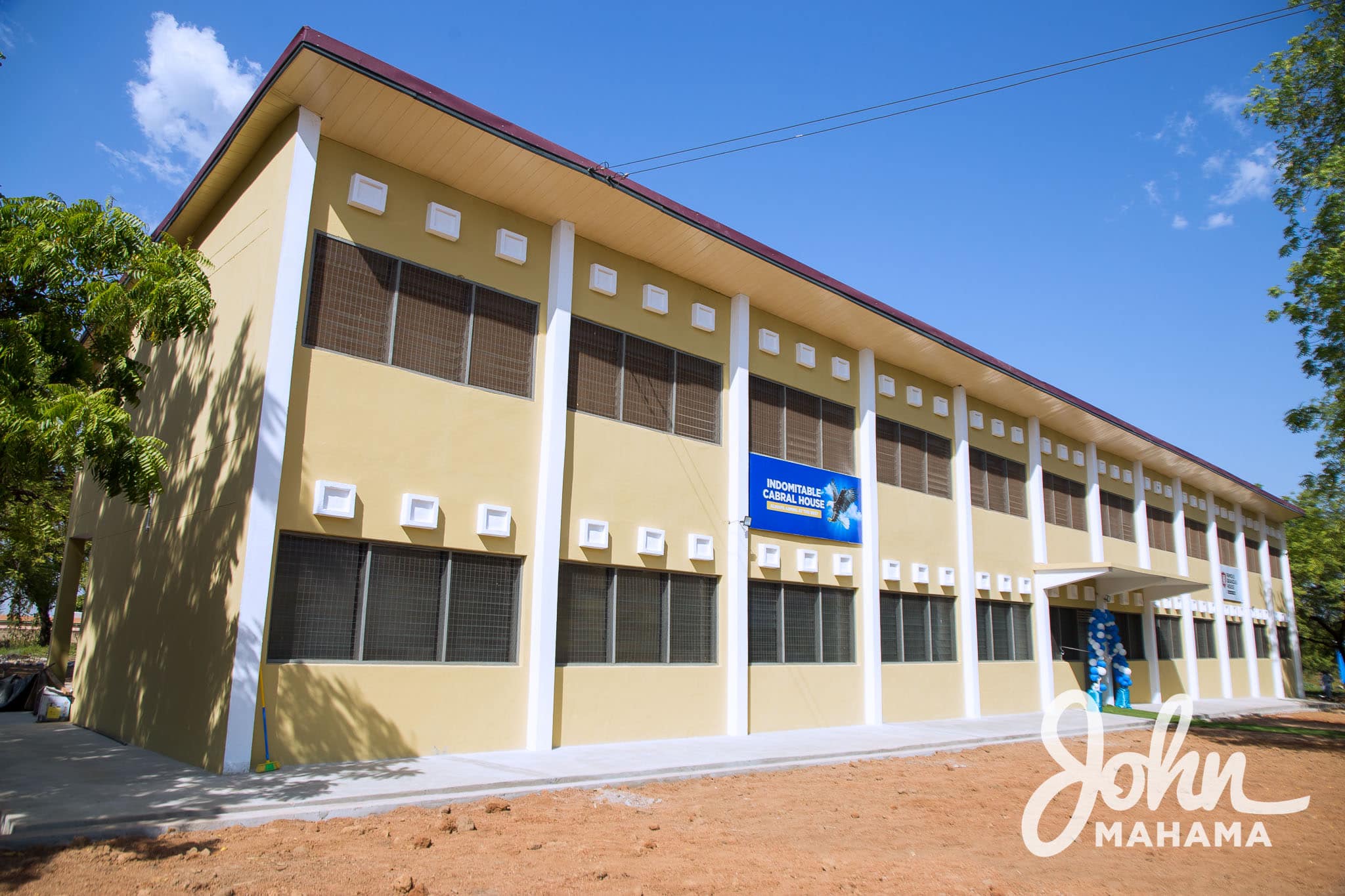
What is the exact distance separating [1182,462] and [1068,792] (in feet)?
72.0

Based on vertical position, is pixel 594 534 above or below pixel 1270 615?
above

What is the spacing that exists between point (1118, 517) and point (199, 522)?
26.2 m

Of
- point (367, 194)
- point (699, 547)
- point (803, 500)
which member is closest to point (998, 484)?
point (803, 500)

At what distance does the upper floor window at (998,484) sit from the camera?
72.5 ft

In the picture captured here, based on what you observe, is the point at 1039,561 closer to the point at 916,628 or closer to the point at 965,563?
the point at 965,563

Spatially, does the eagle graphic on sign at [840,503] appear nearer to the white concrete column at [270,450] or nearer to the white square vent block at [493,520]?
the white square vent block at [493,520]

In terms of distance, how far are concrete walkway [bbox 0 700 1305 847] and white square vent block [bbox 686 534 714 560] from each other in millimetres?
2883

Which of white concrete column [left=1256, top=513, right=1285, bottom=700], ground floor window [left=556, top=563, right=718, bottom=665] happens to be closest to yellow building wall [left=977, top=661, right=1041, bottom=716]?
ground floor window [left=556, top=563, right=718, bottom=665]

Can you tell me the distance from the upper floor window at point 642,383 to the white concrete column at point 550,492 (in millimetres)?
434

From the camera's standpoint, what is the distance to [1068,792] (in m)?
11.3

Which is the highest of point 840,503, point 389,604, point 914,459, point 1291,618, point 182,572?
point 914,459

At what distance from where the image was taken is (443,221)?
12.2 m

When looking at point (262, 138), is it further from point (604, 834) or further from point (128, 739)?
point (604, 834)

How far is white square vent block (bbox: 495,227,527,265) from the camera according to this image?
12812mm
